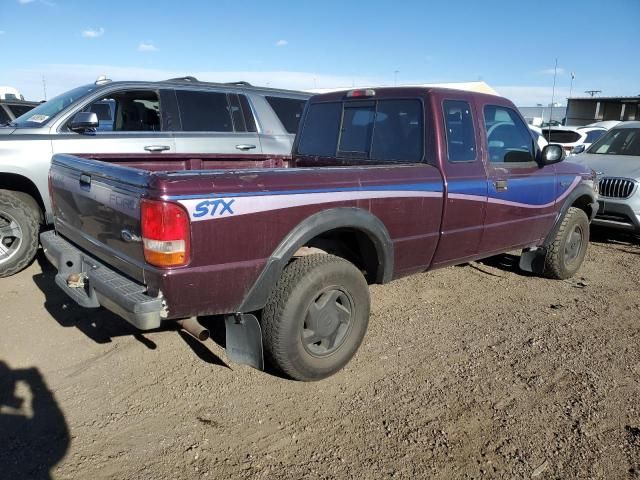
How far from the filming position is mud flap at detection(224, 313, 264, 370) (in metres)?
2.90

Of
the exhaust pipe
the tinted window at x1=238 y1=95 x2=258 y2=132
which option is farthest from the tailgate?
the tinted window at x1=238 y1=95 x2=258 y2=132

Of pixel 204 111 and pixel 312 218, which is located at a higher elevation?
pixel 204 111

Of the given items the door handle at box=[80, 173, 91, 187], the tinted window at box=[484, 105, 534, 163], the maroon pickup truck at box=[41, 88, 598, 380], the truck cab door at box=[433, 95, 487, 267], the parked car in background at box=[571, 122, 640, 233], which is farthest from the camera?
the parked car in background at box=[571, 122, 640, 233]

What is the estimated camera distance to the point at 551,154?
454 cm

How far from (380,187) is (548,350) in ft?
5.99

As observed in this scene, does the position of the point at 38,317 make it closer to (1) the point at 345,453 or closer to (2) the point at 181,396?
(2) the point at 181,396

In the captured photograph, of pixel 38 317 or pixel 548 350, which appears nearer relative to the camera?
pixel 548 350

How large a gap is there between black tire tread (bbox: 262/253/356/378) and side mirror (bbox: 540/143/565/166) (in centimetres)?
262

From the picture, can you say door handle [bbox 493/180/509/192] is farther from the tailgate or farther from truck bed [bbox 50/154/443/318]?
the tailgate

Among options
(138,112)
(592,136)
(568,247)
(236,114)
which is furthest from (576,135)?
(138,112)

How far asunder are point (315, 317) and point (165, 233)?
1111 mm

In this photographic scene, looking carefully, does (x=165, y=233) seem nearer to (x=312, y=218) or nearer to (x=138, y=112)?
(x=312, y=218)

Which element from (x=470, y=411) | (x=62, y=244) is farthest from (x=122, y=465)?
(x=470, y=411)

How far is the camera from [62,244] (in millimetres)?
3502
